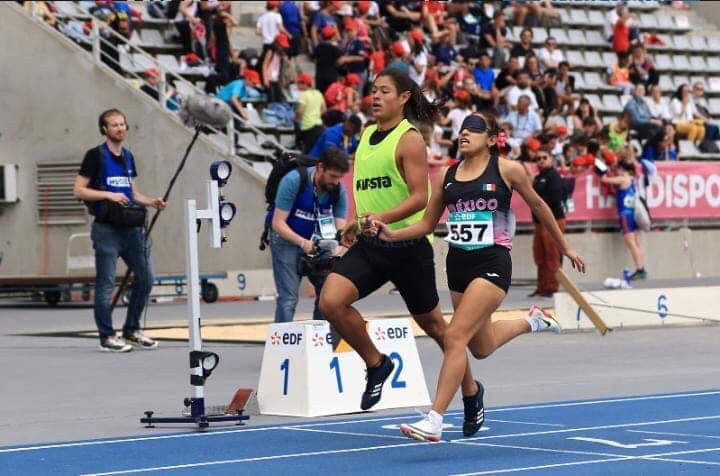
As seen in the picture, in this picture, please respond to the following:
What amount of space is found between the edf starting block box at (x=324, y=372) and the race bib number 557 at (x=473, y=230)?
179 centimetres

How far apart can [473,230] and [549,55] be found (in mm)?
23891

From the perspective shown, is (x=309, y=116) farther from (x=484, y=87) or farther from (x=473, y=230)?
(x=473, y=230)

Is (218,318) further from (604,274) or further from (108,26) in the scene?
(604,274)

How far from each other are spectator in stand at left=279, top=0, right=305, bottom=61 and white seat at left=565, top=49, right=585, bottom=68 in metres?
7.64

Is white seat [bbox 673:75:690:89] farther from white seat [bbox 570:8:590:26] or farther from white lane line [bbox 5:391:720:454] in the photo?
white lane line [bbox 5:391:720:454]

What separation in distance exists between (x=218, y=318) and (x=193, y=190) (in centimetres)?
587

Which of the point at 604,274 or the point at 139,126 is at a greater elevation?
the point at 139,126

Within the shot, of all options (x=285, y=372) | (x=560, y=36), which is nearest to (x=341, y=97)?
(x=560, y=36)

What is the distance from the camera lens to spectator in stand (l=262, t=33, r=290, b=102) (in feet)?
93.9

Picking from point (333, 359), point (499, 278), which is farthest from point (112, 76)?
point (499, 278)

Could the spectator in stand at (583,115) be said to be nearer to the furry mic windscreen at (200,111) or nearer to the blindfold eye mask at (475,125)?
the furry mic windscreen at (200,111)

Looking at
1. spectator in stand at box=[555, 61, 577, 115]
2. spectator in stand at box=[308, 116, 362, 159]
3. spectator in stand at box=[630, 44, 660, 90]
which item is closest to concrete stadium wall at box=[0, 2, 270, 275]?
spectator in stand at box=[308, 116, 362, 159]

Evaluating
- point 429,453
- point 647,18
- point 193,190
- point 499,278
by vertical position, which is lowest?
point 429,453

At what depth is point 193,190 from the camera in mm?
26469
